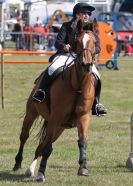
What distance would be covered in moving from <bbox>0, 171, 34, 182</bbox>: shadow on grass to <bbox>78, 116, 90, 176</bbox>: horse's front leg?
68 centimetres

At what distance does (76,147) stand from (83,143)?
2819 millimetres

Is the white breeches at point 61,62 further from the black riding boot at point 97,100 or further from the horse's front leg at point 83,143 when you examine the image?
the horse's front leg at point 83,143

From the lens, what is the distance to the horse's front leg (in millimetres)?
8617

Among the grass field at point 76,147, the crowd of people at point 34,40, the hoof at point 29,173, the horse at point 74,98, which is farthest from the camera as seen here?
the crowd of people at point 34,40

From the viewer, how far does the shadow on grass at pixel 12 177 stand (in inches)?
347

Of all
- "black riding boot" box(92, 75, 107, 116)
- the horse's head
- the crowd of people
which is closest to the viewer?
the horse's head

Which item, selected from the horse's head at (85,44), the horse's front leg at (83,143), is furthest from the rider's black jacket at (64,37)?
the horse's front leg at (83,143)

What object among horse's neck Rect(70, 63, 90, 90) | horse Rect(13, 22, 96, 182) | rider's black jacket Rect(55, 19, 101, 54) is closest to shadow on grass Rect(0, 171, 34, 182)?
horse Rect(13, 22, 96, 182)

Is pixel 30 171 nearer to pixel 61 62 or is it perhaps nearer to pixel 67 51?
pixel 61 62

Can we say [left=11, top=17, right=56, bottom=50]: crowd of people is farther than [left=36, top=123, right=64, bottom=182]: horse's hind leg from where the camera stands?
Yes

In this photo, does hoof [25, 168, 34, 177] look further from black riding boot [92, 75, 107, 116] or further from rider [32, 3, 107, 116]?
black riding boot [92, 75, 107, 116]

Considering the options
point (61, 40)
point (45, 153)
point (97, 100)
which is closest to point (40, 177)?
point (45, 153)

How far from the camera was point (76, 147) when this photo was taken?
11.6m

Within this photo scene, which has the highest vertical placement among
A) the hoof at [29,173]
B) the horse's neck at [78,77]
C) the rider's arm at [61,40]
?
the rider's arm at [61,40]
